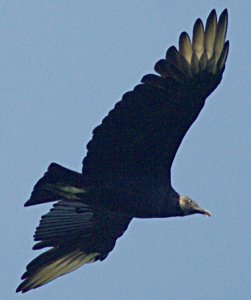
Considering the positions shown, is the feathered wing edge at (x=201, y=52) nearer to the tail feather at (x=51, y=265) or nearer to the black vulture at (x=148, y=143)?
the black vulture at (x=148, y=143)

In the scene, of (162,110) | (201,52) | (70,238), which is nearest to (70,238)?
(70,238)

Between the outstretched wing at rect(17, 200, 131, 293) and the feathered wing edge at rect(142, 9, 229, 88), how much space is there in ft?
7.55

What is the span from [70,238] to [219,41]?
323cm

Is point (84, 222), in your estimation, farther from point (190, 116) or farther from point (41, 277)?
point (190, 116)

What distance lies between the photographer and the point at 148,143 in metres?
13.5

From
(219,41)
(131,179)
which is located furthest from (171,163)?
(219,41)

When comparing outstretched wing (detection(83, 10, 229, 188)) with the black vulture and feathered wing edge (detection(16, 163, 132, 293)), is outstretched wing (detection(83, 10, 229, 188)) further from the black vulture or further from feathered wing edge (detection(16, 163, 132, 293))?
feathered wing edge (detection(16, 163, 132, 293))

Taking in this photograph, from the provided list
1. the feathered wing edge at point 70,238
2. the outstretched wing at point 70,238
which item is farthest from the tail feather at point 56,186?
the outstretched wing at point 70,238

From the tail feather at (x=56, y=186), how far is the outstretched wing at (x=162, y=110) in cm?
15

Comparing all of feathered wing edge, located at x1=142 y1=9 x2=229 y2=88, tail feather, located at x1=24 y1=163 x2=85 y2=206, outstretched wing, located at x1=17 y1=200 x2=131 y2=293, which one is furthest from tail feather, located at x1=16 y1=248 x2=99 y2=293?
feathered wing edge, located at x1=142 y1=9 x2=229 y2=88

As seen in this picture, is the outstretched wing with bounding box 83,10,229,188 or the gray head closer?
the outstretched wing with bounding box 83,10,229,188

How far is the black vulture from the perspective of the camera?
13.3m

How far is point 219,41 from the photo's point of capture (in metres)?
13.5

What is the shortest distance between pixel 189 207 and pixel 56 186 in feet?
5.58
